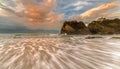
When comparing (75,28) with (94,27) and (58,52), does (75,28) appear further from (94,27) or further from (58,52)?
(58,52)

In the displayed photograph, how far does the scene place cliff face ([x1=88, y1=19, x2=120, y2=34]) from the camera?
270 centimetres

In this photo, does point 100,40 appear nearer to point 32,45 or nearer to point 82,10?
point 82,10

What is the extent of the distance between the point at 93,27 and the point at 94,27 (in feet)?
0.07

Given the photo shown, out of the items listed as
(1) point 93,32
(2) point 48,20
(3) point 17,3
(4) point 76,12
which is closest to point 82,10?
(4) point 76,12

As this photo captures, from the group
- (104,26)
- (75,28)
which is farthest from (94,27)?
(75,28)

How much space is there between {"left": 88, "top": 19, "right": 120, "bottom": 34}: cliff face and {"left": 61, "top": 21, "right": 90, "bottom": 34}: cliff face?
0.32ft

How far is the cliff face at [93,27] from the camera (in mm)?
2684

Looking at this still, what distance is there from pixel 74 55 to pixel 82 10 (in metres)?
0.78

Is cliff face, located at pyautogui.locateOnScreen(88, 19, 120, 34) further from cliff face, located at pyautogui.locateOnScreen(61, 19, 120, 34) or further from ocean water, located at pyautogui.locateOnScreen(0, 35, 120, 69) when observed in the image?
ocean water, located at pyautogui.locateOnScreen(0, 35, 120, 69)

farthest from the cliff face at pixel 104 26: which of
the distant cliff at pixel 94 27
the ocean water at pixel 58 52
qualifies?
the ocean water at pixel 58 52

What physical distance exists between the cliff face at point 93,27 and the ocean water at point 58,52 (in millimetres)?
87

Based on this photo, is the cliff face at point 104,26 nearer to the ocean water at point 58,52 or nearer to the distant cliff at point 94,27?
→ the distant cliff at point 94,27

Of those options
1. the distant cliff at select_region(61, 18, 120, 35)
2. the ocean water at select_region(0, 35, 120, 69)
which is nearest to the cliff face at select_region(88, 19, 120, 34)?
the distant cliff at select_region(61, 18, 120, 35)

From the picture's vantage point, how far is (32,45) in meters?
2.46
